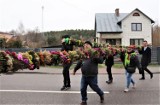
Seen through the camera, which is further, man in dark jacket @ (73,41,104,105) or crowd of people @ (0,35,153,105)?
man in dark jacket @ (73,41,104,105)

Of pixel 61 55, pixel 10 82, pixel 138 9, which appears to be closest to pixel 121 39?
pixel 138 9

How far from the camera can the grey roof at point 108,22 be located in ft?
140

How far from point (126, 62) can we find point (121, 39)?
33795mm

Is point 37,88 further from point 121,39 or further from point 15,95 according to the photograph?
point 121,39

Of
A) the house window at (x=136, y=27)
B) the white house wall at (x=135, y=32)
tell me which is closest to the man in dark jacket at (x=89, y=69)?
the white house wall at (x=135, y=32)

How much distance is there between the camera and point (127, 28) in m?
43.8

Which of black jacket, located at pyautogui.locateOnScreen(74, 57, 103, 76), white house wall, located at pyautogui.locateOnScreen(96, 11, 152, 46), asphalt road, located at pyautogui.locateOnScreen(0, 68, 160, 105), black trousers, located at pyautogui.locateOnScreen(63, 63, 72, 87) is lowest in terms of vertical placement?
asphalt road, located at pyautogui.locateOnScreen(0, 68, 160, 105)

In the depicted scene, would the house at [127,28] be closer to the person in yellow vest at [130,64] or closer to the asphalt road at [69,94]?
the asphalt road at [69,94]

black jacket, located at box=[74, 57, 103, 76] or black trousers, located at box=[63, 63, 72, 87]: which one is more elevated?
black jacket, located at box=[74, 57, 103, 76]

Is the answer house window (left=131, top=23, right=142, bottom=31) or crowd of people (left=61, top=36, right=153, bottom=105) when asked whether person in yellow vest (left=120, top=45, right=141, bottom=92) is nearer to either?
crowd of people (left=61, top=36, right=153, bottom=105)

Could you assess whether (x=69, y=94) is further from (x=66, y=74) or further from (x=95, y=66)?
(x=95, y=66)

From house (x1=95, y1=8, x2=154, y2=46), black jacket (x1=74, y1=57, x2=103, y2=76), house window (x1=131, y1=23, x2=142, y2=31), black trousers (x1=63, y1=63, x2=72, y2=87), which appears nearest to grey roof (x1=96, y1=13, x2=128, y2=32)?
house (x1=95, y1=8, x2=154, y2=46)

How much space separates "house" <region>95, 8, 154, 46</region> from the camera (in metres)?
43.0

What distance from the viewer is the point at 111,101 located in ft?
29.2
